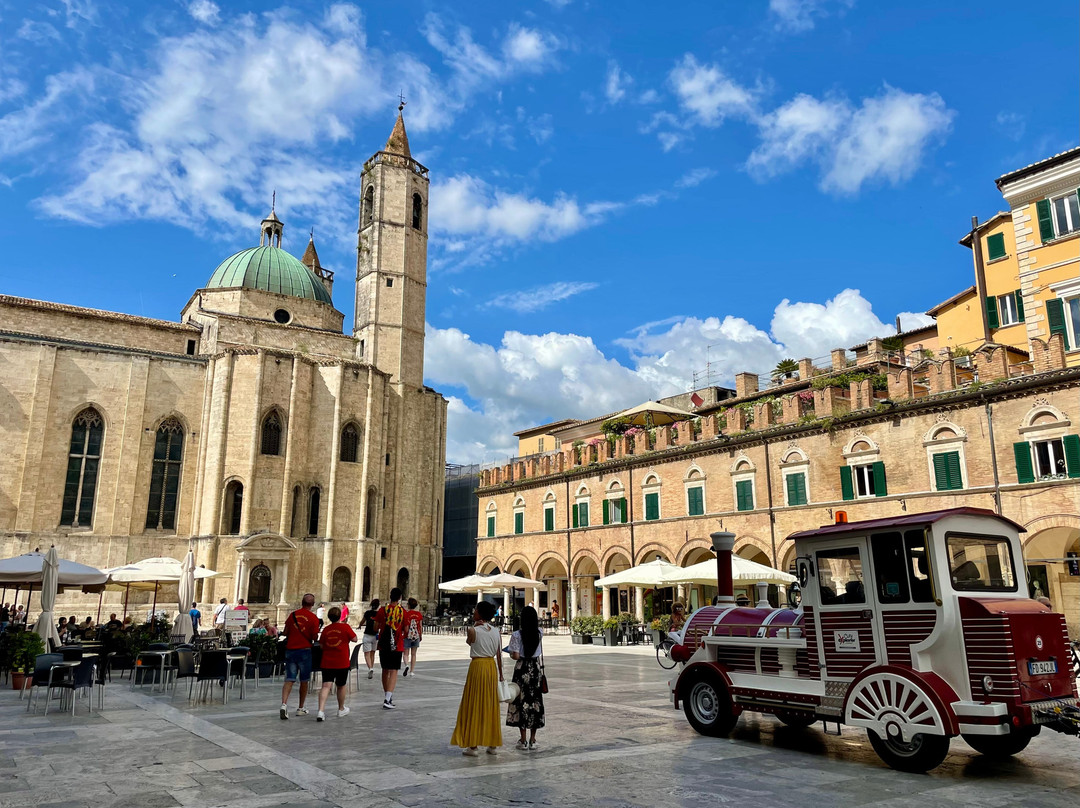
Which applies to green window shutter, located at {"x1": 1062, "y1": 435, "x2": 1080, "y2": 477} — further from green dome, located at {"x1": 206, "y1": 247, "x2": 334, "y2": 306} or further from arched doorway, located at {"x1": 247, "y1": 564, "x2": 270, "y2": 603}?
green dome, located at {"x1": 206, "y1": 247, "x2": 334, "y2": 306}

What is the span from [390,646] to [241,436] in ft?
97.5

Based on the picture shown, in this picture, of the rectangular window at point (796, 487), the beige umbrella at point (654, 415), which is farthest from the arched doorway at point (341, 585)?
the rectangular window at point (796, 487)

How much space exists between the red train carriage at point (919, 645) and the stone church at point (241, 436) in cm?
3280

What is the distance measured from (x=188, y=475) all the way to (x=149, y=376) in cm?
537

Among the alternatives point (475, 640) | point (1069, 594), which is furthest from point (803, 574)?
point (1069, 594)

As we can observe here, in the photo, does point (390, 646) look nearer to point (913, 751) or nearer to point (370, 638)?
point (370, 638)

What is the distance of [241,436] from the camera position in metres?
38.4

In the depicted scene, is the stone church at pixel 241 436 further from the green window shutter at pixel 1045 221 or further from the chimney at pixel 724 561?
the green window shutter at pixel 1045 221

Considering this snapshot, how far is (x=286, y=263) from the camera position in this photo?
155ft

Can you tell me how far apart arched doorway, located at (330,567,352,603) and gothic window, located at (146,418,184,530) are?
8.36 metres

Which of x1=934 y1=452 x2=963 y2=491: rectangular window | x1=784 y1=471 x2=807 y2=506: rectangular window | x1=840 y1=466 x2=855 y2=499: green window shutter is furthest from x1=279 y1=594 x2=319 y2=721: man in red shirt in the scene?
x1=784 y1=471 x2=807 y2=506: rectangular window

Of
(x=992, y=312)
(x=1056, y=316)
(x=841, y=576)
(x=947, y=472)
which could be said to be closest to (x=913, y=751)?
(x=841, y=576)

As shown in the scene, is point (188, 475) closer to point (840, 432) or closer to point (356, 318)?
point (356, 318)

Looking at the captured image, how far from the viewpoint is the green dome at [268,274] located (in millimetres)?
45188
